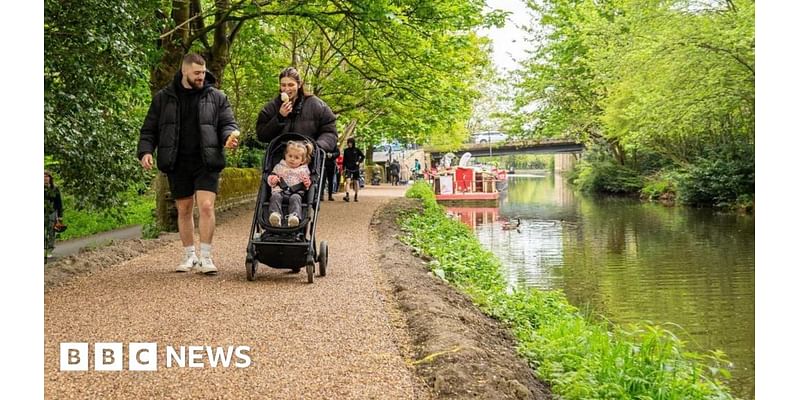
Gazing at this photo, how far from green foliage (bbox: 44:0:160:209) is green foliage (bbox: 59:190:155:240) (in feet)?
1.31

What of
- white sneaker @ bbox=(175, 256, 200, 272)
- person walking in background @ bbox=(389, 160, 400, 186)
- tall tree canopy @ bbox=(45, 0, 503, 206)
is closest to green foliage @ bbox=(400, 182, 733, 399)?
white sneaker @ bbox=(175, 256, 200, 272)

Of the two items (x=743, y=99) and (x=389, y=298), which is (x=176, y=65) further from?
(x=743, y=99)

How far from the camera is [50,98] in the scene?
5641 mm

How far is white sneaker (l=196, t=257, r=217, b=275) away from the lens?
6.84 m

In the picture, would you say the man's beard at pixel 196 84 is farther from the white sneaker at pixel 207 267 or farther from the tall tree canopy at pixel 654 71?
the tall tree canopy at pixel 654 71

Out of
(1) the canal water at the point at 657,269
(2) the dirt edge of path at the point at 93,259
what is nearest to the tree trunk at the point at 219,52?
(2) the dirt edge of path at the point at 93,259

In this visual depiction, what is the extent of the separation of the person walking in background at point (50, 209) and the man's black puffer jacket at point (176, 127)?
1139 millimetres

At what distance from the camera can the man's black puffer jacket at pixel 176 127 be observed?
6.40 metres

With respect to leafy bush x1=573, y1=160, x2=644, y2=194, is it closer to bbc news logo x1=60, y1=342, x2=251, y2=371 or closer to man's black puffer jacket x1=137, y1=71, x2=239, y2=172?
man's black puffer jacket x1=137, y1=71, x2=239, y2=172

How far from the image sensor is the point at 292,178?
657 cm

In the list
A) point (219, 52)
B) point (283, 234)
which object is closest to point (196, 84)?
point (283, 234)

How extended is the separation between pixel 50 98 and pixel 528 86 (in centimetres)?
3561

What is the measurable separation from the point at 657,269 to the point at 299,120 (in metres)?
7.06

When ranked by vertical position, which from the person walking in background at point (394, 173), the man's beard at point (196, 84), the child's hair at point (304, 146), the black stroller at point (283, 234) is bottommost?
the black stroller at point (283, 234)
